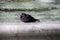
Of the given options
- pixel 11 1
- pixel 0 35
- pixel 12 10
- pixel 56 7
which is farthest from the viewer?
pixel 11 1

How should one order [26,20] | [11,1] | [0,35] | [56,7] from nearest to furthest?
[0,35] < [26,20] < [56,7] < [11,1]

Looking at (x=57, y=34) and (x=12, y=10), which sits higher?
(x=12, y=10)

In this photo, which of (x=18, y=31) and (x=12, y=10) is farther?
(x=12, y=10)

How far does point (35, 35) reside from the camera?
117 cm

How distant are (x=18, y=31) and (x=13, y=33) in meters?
0.04

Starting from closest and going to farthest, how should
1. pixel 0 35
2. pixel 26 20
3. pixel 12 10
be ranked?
pixel 0 35
pixel 26 20
pixel 12 10

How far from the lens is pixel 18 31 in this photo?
3.80ft

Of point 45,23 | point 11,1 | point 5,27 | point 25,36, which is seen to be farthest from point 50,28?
point 11,1

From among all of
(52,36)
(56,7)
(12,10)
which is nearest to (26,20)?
(52,36)

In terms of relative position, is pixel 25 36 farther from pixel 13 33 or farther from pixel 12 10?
pixel 12 10

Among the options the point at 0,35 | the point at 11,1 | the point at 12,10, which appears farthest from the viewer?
the point at 11,1

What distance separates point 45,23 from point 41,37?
0.12 meters

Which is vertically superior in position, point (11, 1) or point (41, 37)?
point (11, 1)

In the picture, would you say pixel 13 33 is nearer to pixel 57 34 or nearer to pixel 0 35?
pixel 0 35
